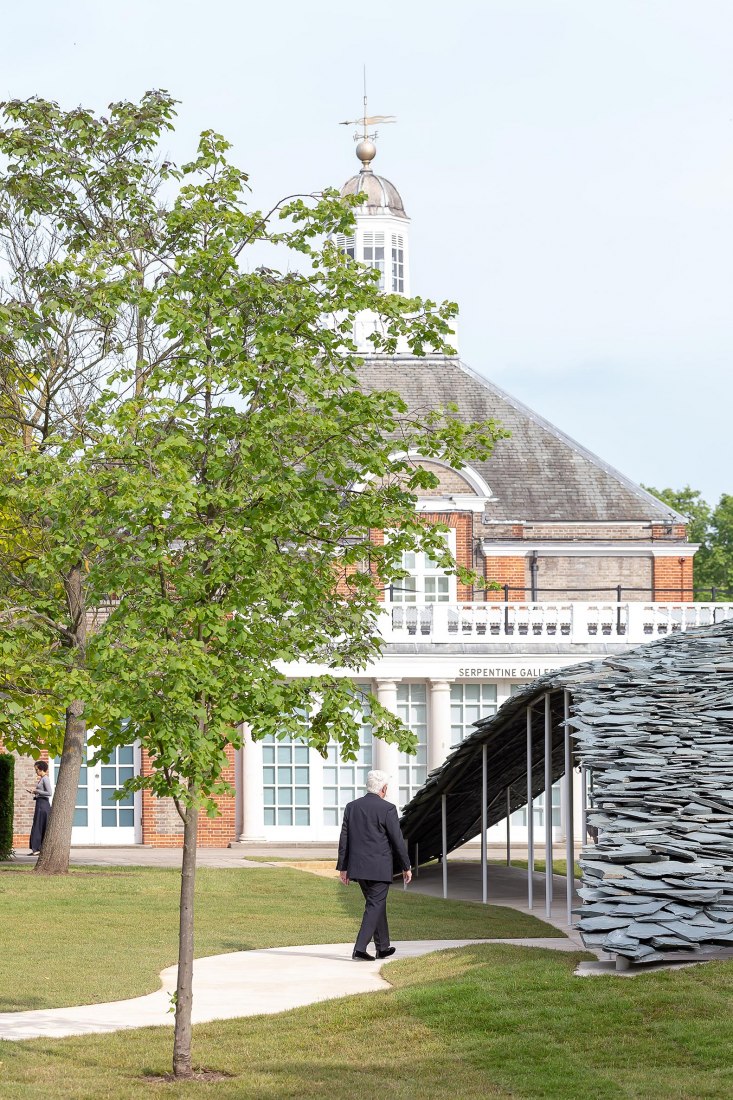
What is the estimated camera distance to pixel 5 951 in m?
15.3

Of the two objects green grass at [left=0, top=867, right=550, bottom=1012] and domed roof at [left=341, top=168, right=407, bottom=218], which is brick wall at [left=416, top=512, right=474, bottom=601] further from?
domed roof at [left=341, top=168, right=407, bottom=218]

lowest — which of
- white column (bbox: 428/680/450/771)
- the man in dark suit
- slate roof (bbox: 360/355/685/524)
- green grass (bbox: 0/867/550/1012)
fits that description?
green grass (bbox: 0/867/550/1012)

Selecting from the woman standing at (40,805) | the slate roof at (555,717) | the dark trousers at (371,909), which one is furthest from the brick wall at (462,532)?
the dark trousers at (371,909)

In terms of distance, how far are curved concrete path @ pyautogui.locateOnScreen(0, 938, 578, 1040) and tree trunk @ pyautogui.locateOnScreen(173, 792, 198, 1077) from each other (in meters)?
1.37

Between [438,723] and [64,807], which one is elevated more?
→ [438,723]

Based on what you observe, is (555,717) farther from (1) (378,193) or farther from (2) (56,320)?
(1) (378,193)

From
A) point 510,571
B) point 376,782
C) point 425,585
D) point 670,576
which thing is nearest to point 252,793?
point 425,585

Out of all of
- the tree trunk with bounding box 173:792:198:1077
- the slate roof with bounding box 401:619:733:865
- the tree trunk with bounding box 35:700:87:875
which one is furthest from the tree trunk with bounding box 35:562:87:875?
the tree trunk with bounding box 173:792:198:1077

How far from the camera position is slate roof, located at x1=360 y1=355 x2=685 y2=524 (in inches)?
1492

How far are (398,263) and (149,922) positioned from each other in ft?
115

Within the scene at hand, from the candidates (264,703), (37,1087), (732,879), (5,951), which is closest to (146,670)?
(264,703)

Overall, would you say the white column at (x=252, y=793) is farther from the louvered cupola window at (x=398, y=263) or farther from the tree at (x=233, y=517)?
the louvered cupola window at (x=398, y=263)

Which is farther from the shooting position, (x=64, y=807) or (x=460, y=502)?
(x=460, y=502)

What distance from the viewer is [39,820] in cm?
2789
